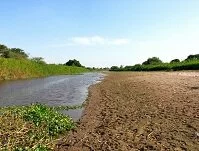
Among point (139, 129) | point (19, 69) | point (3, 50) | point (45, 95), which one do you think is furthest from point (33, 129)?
point (3, 50)

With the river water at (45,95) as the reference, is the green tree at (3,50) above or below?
above

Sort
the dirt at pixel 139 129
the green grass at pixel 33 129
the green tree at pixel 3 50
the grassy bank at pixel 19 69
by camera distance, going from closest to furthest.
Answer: the green grass at pixel 33 129 < the dirt at pixel 139 129 < the grassy bank at pixel 19 69 < the green tree at pixel 3 50

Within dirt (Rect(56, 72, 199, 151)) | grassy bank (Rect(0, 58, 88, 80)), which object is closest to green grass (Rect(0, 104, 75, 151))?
dirt (Rect(56, 72, 199, 151))

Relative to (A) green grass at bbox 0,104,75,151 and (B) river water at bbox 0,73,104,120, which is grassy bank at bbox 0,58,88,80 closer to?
(B) river water at bbox 0,73,104,120

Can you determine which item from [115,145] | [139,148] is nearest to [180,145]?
[139,148]

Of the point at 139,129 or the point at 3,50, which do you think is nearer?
the point at 139,129

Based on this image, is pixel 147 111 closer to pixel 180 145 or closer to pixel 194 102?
pixel 194 102

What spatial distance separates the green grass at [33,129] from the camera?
8570 mm

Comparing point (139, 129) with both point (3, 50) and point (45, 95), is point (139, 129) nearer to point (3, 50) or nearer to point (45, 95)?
point (45, 95)

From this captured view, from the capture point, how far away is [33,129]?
33.9ft

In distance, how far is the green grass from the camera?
28.1 ft

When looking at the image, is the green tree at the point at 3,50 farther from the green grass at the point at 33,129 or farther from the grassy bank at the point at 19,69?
the green grass at the point at 33,129

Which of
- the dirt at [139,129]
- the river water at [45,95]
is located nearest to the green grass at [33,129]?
the dirt at [139,129]

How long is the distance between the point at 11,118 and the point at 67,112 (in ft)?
18.4
